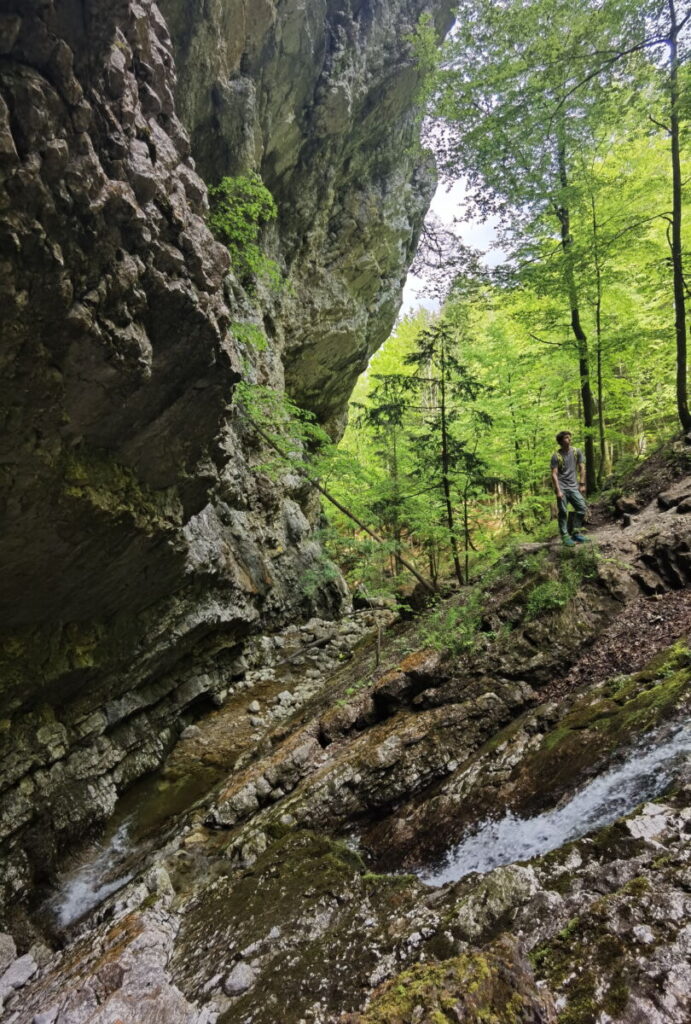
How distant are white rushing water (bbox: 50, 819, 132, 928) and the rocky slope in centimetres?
12

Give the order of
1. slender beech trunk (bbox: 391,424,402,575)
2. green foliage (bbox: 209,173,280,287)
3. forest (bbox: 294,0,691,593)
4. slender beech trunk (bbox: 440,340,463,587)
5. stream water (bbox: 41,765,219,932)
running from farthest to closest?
slender beech trunk (bbox: 440,340,463,587)
slender beech trunk (bbox: 391,424,402,575)
green foliage (bbox: 209,173,280,287)
forest (bbox: 294,0,691,593)
stream water (bbox: 41,765,219,932)

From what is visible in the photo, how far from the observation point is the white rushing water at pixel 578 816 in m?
4.38

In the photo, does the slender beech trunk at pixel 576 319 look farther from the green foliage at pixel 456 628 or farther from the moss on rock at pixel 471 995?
the moss on rock at pixel 471 995

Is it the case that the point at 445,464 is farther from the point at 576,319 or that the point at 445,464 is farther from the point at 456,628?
the point at 576,319

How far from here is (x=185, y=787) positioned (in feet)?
31.4

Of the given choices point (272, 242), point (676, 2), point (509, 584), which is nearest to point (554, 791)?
point (509, 584)

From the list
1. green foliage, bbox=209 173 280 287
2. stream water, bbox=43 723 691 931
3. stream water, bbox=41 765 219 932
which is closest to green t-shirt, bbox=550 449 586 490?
stream water, bbox=43 723 691 931

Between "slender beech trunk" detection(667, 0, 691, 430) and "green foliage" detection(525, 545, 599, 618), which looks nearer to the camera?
"green foliage" detection(525, 545, 599, 618)

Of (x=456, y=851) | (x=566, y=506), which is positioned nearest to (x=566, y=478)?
(x=566, y=506)

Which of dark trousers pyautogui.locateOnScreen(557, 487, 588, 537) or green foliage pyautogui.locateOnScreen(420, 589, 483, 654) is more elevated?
dark trousers pyautogui.locateOnScreen(557, 487, 588, 537)

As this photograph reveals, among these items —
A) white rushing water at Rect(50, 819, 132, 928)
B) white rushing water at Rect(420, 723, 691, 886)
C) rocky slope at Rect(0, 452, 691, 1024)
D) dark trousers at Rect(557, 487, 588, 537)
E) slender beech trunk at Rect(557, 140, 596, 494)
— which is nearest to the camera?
rocky slope at Rect(0, 452, 691, 1024)

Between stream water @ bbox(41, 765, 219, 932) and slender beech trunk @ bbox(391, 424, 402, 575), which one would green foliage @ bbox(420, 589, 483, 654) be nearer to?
slender beech trunk @ bbox(391, 424, 402, 575)

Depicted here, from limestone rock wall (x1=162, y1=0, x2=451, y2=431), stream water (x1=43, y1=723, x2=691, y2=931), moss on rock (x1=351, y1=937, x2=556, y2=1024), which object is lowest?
stream water (x1=43, y1=723, x2=691, y2=931)

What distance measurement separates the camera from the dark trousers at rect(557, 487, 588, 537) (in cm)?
931
